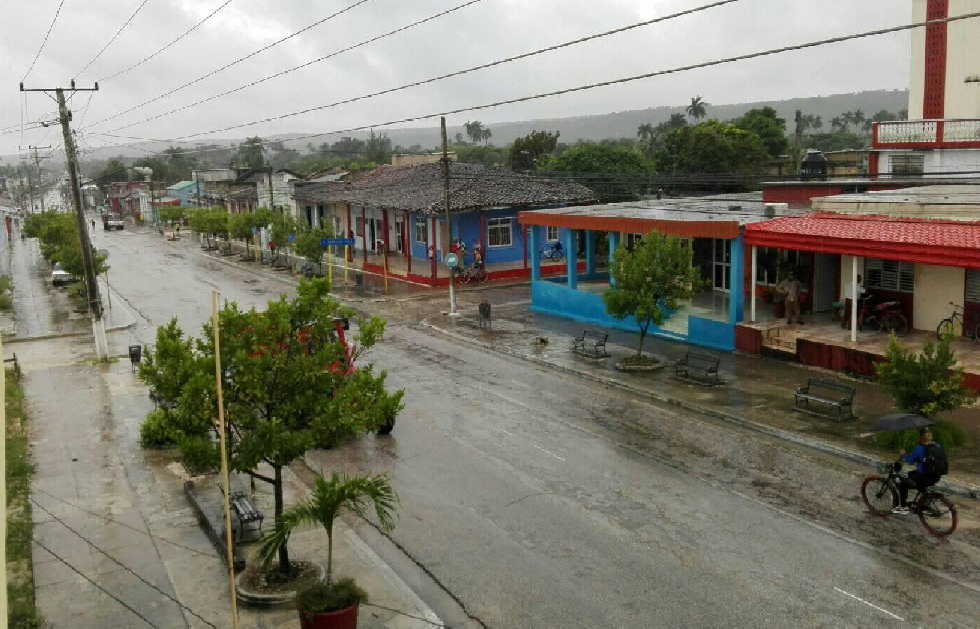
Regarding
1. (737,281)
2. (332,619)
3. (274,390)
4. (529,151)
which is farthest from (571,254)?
(529,151)

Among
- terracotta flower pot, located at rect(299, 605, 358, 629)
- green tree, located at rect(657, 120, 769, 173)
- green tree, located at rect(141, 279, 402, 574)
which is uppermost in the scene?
green tree, located at rect(657, 120, 769, 173)

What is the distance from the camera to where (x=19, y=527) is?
1430cm

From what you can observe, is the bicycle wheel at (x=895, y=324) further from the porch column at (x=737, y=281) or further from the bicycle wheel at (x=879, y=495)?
the bicycle wheel at (x=879, y=495)

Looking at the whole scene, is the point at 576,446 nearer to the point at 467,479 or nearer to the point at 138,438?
the point at 467,479

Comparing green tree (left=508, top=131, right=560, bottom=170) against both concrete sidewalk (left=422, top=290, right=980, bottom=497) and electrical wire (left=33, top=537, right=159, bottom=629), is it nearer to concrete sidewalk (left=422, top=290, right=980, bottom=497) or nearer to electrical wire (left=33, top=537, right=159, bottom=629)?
concrete sidewalk (left=422, top=290, right=980, bottom=497)

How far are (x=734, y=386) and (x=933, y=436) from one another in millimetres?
6045

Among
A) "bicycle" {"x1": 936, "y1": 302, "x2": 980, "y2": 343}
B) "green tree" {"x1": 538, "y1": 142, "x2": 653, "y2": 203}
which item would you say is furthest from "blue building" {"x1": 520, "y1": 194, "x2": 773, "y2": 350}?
"green tree" {"x1": 538, "y1": 142, "x2": 653, "y2": 203}

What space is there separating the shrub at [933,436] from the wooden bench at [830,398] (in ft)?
5.77

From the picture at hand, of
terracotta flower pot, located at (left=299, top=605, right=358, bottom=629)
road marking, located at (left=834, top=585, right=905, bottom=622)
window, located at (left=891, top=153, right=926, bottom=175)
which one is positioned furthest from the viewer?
window, located at (left=891, top=153, right=926, bottom=175)

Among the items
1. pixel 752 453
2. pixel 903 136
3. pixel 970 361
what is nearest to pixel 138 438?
pixel 752 453

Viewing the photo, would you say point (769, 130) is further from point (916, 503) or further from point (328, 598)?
point (328, 598)

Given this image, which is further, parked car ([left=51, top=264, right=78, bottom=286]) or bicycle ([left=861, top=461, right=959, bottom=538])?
parked car ([left=51, top=264, right=78, bottom=286])

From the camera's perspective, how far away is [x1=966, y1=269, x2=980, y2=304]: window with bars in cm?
2205

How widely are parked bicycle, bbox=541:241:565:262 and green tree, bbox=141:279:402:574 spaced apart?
34.1 meters
